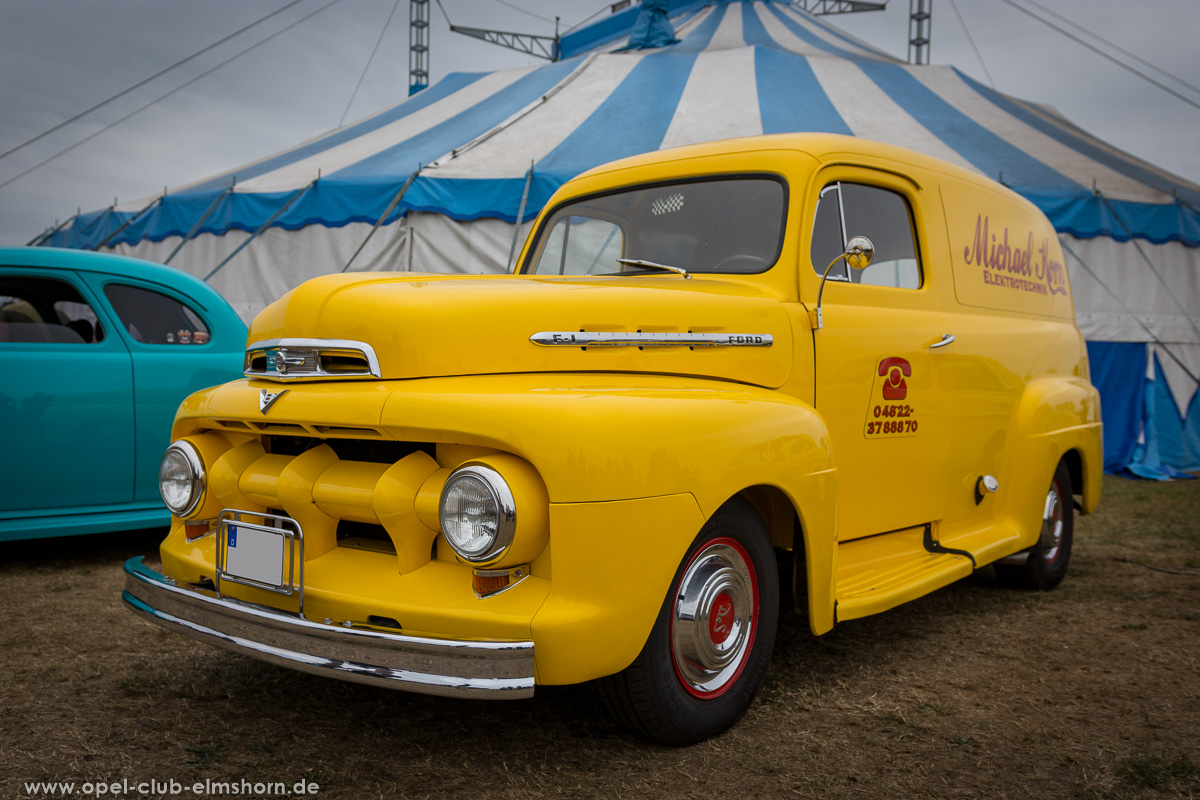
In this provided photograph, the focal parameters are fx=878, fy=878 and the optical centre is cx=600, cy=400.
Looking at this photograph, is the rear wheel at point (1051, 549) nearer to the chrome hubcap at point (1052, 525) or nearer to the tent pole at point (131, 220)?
the chrome hubcap at point (1052, 525)

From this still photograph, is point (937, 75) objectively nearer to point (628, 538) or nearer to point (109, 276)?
point (109, 276)

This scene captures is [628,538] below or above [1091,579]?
above

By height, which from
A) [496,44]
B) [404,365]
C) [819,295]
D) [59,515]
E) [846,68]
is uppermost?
[496,44]

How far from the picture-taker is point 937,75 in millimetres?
11578

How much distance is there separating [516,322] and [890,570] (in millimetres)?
1784

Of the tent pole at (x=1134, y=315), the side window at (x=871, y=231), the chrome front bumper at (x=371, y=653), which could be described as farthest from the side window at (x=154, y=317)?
the tent pole at (x=1134, y=315)

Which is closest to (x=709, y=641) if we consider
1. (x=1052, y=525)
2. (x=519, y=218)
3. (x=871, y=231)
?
(x=871, y=231)

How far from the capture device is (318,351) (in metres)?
2.49

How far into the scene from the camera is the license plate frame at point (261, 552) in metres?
2.30

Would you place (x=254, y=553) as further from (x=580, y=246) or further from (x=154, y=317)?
(x=154, y=317)

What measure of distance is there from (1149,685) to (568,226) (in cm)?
285

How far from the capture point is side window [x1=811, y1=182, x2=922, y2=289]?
3.18 meters

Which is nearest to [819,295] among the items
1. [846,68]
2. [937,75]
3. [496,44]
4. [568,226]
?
[568,226]

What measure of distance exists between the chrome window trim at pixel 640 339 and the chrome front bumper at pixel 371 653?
33.5 inches
